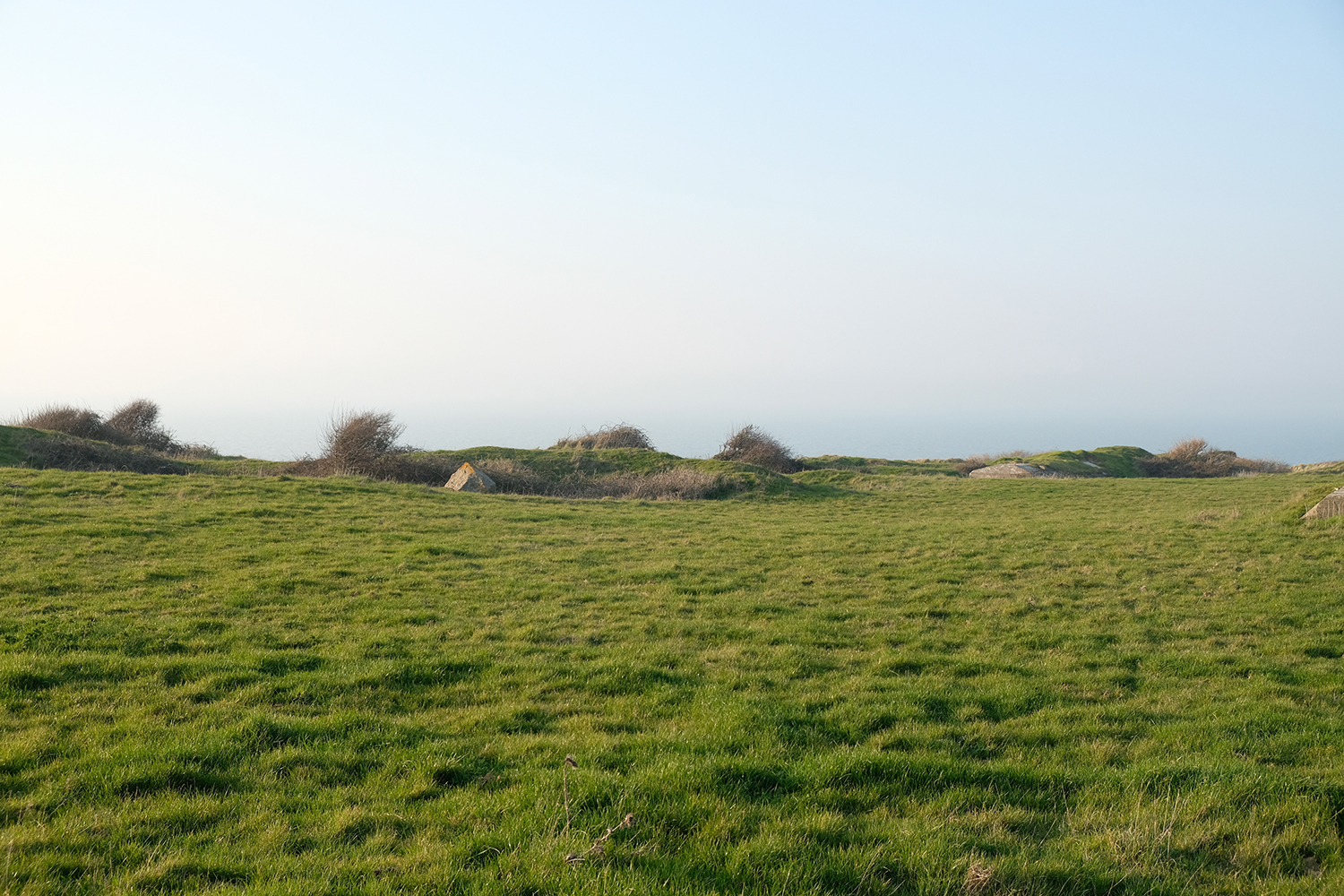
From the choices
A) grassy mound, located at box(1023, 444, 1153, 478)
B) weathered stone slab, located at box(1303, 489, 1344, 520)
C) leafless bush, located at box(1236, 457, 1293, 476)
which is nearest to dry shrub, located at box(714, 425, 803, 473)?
grassy mound, located at box(1023, 444, 1153, 478)

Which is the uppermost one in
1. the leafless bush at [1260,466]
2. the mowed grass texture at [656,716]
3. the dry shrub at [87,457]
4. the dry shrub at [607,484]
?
the leafless bush at [1260,466]

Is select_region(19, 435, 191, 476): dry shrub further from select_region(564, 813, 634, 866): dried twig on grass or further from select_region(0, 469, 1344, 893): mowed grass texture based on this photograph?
select_region(564, 813, 634, 866): dried twig on grass

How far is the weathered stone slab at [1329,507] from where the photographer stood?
17938mm

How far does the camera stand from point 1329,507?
1808 centimetres

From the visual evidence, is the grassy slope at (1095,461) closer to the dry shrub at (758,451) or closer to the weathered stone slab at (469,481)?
the dry shrub at (758,451)

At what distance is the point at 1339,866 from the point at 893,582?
30.9 feet

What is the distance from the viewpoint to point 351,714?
6.92 meters

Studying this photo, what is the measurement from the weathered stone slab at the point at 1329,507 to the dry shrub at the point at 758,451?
87.2ft

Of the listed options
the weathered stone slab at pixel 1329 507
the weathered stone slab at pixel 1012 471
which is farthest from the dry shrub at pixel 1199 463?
the weathered stone slab at pixel 1329 507

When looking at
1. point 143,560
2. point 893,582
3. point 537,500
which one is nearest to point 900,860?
point 893,582

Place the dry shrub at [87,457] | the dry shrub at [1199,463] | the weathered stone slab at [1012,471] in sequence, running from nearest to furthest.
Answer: the dry shrub at [87,457] → the weathered stone slab at [1012,471] → the dry shrub at [1199,463]

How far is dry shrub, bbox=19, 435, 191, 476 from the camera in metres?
26.0

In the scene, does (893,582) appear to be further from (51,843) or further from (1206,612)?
(51,843)

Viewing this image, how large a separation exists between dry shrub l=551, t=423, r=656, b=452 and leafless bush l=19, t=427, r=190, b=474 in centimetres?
2145
